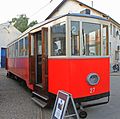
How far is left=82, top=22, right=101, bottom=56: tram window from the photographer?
7.86 m

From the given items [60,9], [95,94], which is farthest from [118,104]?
[60,9]

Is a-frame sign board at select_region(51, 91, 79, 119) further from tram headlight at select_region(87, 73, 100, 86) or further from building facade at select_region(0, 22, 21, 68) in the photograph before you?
building facade at select_region(0, 22, 21, 68)

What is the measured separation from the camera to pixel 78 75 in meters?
7.52

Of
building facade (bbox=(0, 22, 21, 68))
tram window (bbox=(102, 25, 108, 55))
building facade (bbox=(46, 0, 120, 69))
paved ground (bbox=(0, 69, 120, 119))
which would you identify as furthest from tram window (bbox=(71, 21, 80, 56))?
building facade (bbox=(0, 22, 21, 68))

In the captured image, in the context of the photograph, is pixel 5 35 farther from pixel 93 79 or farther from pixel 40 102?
pixel 93 79

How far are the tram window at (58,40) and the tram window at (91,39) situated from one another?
553 millimetres

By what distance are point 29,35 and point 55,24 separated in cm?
233

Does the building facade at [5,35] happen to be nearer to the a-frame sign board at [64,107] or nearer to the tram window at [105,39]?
the tram window at [105,39]

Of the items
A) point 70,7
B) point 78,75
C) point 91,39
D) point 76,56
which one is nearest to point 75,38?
point 76,56

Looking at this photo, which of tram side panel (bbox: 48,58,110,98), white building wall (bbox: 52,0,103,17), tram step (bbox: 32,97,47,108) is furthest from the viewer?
white building wall (bbox: 52,0,103,17)

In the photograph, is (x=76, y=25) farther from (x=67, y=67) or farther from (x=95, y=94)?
(x=95, y=94)

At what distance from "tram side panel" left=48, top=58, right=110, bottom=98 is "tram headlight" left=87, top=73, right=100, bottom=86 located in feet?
0.18

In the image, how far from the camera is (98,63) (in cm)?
793

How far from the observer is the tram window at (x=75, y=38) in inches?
301
